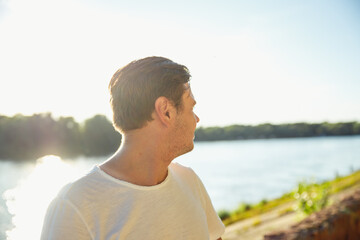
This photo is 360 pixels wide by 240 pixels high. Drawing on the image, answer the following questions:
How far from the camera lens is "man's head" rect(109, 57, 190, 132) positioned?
1232mm

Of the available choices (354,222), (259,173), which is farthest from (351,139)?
(354,222)

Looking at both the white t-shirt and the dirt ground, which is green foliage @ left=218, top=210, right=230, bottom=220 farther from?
the white t-shirt

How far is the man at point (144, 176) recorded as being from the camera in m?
1.05

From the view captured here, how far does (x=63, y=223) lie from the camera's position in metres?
0.97

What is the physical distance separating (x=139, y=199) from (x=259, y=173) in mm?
48028

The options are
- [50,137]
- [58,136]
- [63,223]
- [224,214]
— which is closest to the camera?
[63,223]

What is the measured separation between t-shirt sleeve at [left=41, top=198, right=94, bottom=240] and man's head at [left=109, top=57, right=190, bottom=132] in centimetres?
39

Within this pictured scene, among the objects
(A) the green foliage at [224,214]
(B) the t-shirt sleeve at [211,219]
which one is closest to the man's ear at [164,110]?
(B) the t-shirt sleeve at [211,219]

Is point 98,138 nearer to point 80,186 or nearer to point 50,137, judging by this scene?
point 50,137

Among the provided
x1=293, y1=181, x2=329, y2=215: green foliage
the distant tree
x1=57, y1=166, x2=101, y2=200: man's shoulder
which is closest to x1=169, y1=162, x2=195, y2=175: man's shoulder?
x1=57, y1=166, x2=101, y2=200: man's shoulder

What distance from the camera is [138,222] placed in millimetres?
1125

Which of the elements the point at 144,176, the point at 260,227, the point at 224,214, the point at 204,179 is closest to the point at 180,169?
the point at 144,176

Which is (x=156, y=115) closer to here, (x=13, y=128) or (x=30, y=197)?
(x=30, y=197)

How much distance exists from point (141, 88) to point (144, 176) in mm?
334
